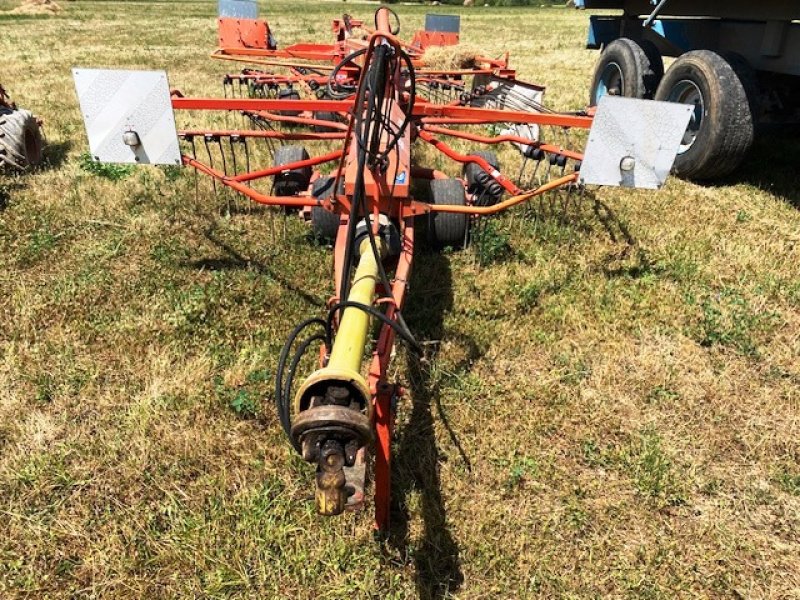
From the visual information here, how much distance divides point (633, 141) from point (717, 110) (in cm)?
Answer: 220

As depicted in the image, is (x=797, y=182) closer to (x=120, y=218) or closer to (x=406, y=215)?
(x=406, y=215)

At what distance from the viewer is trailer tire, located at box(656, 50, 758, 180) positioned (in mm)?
4961

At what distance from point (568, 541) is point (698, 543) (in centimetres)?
54

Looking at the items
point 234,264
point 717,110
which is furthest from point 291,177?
point 717,110

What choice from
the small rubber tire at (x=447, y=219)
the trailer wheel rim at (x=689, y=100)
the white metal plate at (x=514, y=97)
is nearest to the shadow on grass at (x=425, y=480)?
the small rubber tire at (x=447, y=219)

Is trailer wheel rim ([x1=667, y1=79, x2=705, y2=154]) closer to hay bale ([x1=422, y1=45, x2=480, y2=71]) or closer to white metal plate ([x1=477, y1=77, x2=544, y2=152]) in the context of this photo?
white metal plate ([x1=477, y1=77, x2=544, y2=152])

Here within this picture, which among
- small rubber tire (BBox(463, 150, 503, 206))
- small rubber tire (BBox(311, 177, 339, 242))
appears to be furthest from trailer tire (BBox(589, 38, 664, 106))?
small rubber tire (BBox(311, 177, 339, 242))

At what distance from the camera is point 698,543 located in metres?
2.39

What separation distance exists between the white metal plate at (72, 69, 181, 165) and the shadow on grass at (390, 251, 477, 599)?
72.2 inches

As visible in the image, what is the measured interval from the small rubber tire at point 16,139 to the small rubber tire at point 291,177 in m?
2.39

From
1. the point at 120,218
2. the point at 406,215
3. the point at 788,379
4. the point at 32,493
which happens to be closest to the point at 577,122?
the point at 406,215

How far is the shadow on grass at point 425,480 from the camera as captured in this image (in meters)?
2.27

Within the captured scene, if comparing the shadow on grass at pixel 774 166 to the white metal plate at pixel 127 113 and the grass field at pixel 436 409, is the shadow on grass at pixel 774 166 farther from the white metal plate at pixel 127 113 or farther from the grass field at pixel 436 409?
the white metal plate at pixel 127 113

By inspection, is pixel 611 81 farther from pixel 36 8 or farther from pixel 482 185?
pixel 36 8
